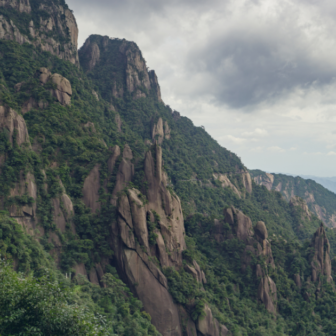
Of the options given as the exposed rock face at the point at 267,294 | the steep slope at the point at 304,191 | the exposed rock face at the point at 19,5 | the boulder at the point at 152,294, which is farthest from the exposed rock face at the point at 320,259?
the steep slope at the point at 304,191

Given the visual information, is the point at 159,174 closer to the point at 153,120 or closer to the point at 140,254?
the point at 140,254

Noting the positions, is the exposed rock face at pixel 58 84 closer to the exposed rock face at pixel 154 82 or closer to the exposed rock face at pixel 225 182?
the exposed rock face at pixel 225 182

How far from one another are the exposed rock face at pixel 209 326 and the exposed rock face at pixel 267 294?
9854 mm

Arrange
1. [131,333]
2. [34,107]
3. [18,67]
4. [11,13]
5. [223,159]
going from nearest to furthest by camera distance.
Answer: [131,333] → [34,107] → [18,67] → [11,13] → [223,159]

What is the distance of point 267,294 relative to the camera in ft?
155

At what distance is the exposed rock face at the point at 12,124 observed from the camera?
4188 centimetres

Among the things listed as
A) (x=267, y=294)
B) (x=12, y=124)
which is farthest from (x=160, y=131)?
(x=267, y=294)

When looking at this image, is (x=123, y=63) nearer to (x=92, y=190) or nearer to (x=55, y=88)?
(x=55, y=88)

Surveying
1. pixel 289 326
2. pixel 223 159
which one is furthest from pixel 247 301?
pixel 223 159

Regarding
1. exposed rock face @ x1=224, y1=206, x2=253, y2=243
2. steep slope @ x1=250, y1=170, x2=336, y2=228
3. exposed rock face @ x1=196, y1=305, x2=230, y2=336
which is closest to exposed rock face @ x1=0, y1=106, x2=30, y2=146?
exposed rock face @ x1=196, y1=305, x2=230, y2=336

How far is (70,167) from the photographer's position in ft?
163

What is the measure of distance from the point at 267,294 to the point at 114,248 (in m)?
26.3

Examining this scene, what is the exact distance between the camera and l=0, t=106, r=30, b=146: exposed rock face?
41.9m

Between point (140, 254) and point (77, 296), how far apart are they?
40.9 ft
